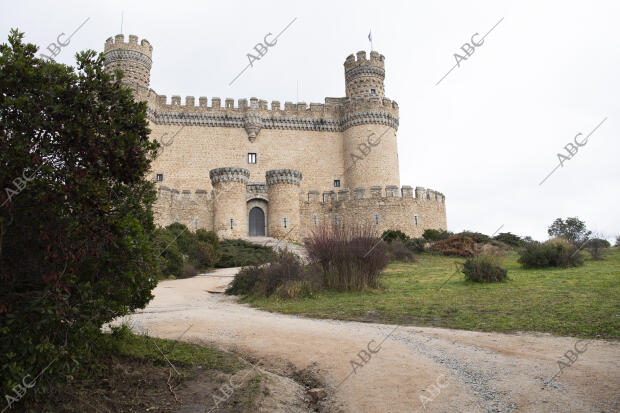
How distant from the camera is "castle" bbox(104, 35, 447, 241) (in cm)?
2612

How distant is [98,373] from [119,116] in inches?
89.1

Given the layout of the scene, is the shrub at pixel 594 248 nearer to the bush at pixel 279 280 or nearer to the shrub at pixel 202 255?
the bush at pixel 279 280

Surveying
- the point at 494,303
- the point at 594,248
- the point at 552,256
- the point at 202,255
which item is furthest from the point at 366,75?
the point at 494,303

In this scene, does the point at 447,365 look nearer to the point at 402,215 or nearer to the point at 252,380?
the point at 252,380

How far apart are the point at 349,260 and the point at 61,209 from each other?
8.14m

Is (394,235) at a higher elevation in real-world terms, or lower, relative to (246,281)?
higher

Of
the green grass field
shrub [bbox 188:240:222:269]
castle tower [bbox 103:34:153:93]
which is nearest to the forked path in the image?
the green grass field

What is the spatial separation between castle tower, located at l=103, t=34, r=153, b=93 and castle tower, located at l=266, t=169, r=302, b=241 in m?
11.4

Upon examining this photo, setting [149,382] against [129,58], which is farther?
[129,58]

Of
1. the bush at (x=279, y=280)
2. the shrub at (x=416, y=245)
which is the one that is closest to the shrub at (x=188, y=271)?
the bush at (x=279, y=280)

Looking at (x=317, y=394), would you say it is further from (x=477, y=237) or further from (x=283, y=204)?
(x=283, y=204)

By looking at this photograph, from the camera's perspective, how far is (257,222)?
89.8 feet

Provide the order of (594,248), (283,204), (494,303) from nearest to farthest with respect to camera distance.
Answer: (494,303) → (594,248) → (283,204)

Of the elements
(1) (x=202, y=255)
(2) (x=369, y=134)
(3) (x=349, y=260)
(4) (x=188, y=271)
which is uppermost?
(2) (x=369, y=134)
